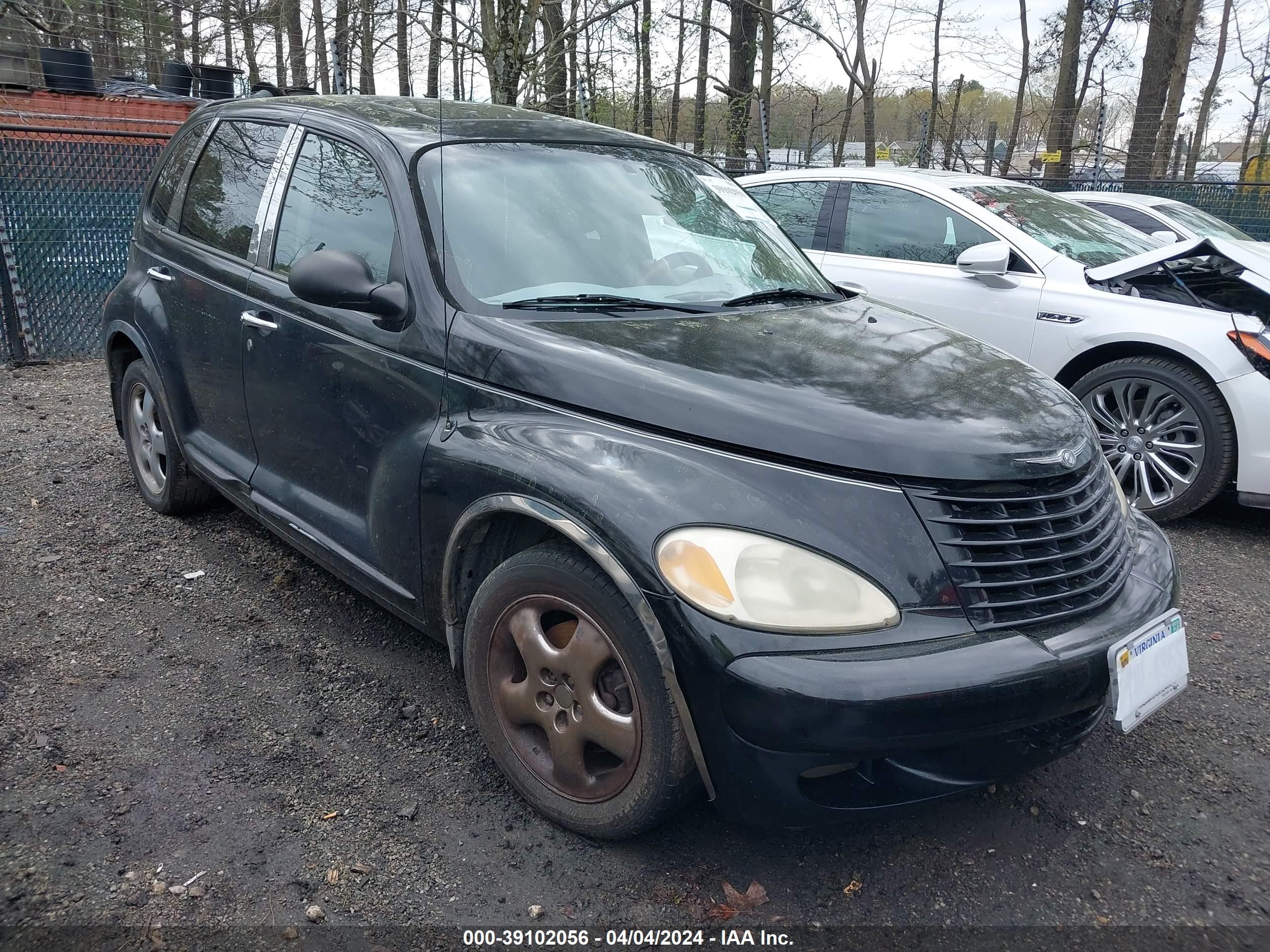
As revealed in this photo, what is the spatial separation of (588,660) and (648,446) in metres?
0.54

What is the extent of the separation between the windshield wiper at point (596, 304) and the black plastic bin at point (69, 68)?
12275 millimetres

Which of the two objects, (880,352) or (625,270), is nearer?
(880,352)

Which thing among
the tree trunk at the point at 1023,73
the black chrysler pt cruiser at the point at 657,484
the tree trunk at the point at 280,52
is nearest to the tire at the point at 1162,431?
the black chrysler pt cruiser at the point at 657,484

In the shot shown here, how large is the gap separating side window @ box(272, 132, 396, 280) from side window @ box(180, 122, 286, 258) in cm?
26

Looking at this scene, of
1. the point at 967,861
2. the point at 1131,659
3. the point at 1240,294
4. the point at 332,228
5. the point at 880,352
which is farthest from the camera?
the point at 1240,294

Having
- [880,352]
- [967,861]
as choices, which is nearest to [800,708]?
[967,861]

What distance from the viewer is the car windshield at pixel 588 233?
289 cm

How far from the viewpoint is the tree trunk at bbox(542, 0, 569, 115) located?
10.5 metres

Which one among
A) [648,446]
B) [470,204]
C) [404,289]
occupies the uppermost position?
[470,204]

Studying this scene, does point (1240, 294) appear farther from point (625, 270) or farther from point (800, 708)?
point (800, 708)

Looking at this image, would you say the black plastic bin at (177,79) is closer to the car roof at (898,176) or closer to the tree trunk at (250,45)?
the tree trunk at (250,45)

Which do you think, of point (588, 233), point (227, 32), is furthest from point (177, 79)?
point (588, 233)

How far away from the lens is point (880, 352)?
2754 mm

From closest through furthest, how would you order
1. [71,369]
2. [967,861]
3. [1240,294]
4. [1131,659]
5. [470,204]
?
[1131,659], [967,861], [470,204], [1240,294], [71,369]
